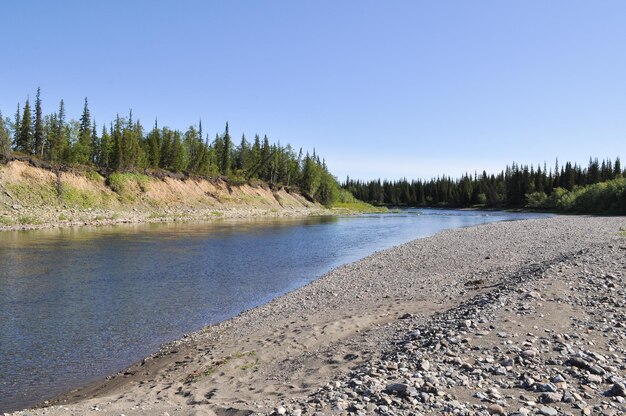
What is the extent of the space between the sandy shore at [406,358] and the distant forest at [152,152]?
67844 mm

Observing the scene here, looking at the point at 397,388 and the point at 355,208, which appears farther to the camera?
the point at 355,208

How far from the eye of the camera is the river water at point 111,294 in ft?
39.4

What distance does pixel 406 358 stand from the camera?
344 inches

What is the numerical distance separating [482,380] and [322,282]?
14.9 metres

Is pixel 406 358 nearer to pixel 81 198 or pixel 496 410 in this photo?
pixel 496 410

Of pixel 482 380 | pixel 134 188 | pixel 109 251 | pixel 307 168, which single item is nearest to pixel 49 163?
pixel 134 188

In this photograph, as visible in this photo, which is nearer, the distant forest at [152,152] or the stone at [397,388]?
the stone at [397,388]

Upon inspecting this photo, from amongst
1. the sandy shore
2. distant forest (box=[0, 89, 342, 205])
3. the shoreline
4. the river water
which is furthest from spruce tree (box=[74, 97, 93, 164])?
the sandy shore

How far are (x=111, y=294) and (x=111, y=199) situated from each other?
63285mm

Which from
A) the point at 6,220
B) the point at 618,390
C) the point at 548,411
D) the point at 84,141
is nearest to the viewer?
the point at 548,411

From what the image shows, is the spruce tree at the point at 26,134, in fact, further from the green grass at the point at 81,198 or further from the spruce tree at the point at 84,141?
the green grass at the point at 81,198

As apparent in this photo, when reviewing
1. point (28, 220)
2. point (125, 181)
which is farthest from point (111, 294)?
point (125, 181)

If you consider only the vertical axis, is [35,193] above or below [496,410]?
above

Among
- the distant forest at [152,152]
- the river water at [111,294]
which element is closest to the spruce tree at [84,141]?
the distant forest at [152,152]
